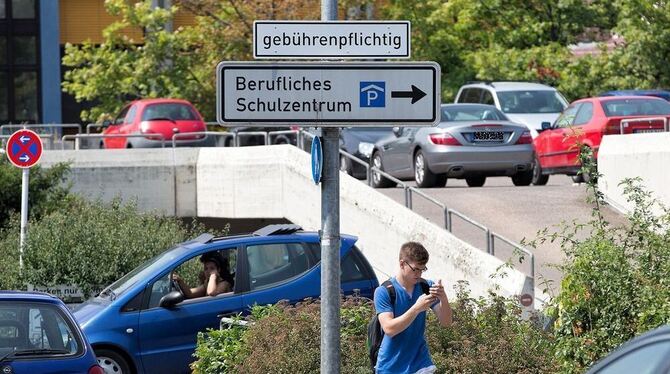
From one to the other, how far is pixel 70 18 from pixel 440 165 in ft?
107

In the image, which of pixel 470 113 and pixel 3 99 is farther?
pixel 3 99

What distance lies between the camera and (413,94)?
24.3 feet

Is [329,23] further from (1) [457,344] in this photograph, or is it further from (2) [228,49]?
(2) [228,49]

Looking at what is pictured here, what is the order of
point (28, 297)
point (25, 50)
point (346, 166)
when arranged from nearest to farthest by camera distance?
point (28, 297) → point (346, 166) → point (25, 50)

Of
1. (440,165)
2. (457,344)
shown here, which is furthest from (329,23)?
(440,165)

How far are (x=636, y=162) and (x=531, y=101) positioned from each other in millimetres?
9077

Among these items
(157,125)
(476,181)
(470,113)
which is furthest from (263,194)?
(157,125)

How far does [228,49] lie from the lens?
121 ft

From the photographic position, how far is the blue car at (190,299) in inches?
523

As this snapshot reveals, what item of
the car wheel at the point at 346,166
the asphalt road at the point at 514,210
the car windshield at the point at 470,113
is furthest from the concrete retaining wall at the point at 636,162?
the car wheel at the point at 346,166

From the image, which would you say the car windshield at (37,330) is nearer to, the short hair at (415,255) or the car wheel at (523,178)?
the short hair at (415,255)

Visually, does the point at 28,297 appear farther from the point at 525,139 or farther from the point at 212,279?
the point at 525,139

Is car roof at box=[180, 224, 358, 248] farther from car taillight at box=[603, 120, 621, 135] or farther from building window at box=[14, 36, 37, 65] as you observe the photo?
building window at box=[14, 36, 37, 65]

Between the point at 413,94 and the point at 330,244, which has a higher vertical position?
the point at 413,94
